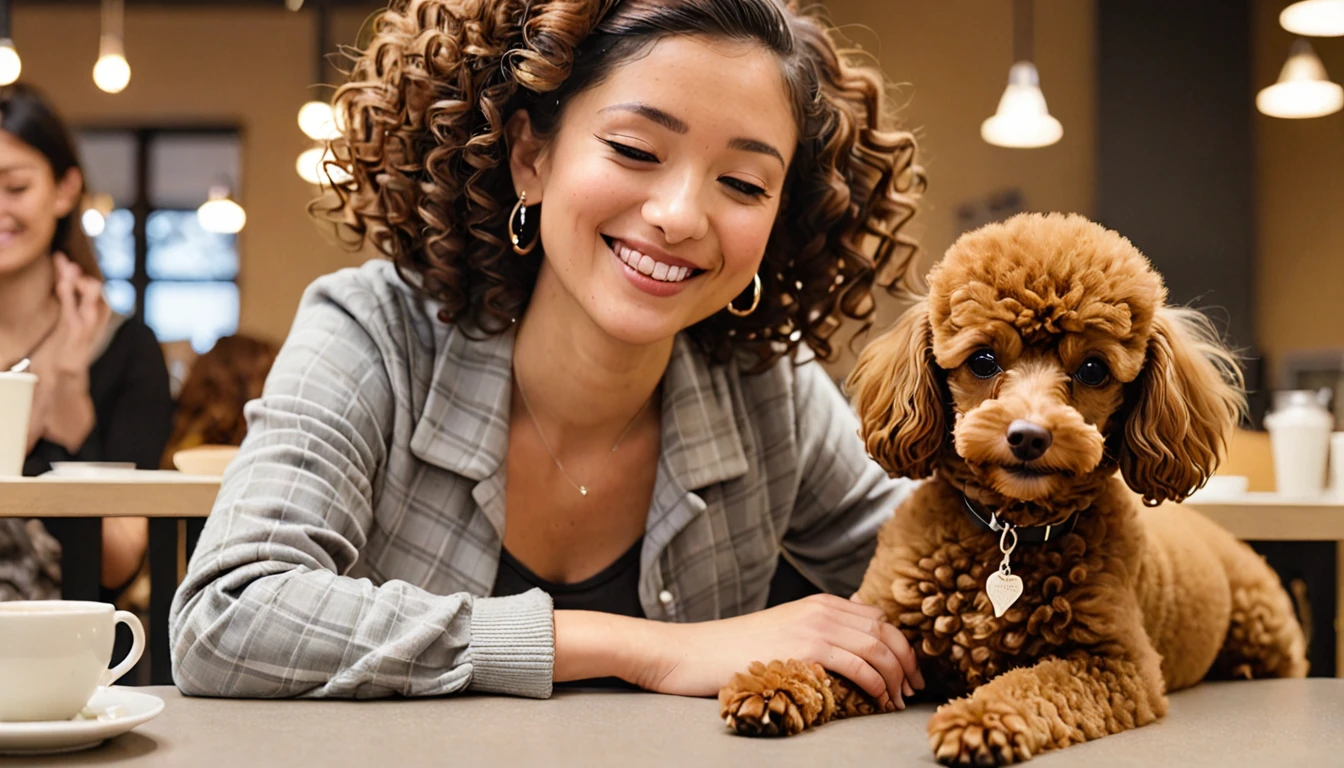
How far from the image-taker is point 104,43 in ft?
20.2

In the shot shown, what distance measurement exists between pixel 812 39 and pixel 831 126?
123mm

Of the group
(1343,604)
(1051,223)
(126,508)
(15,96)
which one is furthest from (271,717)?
(1343,604)

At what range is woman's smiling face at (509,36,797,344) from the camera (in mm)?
1366

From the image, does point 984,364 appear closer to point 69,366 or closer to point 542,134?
point 542,134

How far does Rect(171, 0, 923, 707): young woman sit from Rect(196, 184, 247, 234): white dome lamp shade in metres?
5.18

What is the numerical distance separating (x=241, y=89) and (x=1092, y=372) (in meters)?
6.68

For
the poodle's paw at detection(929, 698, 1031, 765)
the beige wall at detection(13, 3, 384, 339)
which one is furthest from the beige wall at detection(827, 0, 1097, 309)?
the poodle's paw at detection(929, 698, 1031, 765)

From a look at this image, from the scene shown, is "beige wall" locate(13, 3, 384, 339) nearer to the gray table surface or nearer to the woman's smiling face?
the woman's smiling face

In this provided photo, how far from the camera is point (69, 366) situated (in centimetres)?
262

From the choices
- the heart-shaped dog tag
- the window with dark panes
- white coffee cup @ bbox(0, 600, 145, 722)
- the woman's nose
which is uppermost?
the window with dark panes

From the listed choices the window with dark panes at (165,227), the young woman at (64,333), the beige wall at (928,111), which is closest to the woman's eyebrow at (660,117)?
the young woman at (64,333)

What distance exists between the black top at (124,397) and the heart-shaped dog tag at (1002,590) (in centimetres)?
201

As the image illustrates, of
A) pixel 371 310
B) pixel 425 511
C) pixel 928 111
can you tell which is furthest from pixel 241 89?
pixel 425 511

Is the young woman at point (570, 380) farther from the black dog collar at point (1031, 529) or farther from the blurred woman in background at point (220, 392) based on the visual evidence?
the blurred woman in background at point (220, 392)
